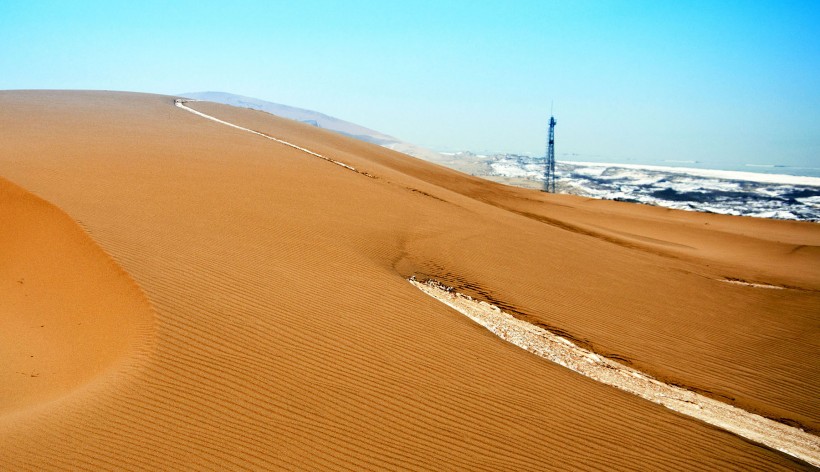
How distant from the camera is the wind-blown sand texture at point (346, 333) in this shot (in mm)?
4820

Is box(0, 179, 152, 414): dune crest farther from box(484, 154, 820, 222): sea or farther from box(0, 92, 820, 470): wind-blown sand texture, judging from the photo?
box(484, 154, 820, 222): sea

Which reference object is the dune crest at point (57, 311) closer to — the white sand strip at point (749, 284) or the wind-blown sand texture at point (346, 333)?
the wind-blown sand texture at point (346, 333)

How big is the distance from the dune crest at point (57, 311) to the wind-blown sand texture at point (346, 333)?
40 millimetres

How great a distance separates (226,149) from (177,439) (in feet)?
57.4

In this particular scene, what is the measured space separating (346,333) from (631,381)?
4.39 metres

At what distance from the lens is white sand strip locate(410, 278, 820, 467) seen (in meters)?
6.68

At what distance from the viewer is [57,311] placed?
6.88 m

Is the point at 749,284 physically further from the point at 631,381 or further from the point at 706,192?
the point at 706,192

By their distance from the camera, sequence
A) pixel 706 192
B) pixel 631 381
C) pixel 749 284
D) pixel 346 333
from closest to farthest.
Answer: pixel 346 333, pixel 631 381, pixel 749 284, pixel 706 192

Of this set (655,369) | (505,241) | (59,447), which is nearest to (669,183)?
(505,241)

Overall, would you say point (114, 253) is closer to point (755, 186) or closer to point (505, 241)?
point (505, 241)

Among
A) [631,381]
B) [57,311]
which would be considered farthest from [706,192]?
[57,311]

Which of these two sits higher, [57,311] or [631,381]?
[57,311]

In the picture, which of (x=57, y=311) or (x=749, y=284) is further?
(x=749, y=284)
